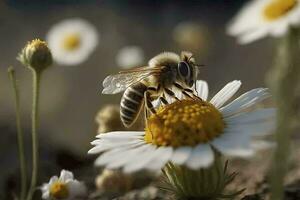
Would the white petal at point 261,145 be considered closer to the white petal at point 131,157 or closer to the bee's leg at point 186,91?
the white petal at point 131,157

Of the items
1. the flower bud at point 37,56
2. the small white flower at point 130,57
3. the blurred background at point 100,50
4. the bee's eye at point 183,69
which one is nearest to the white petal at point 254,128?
the bee's eye at point 183,69

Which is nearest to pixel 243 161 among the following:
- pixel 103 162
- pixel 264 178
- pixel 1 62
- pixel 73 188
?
pixel 264 178

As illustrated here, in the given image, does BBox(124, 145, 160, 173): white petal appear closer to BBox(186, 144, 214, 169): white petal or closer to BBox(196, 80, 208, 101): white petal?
BBox(186, 144, 214, 169): white petal

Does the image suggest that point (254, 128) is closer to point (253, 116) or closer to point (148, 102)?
point (253, 116)

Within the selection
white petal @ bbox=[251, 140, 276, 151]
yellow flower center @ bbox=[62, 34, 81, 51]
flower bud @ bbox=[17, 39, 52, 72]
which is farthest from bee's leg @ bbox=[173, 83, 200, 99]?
yellow flower center @ bbox=[62, 34, 81, 51]

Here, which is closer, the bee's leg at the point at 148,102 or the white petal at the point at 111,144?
the white petal at the point at 111,144
